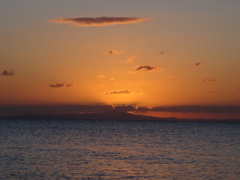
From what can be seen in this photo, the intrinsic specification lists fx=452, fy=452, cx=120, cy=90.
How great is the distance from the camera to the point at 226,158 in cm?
5100

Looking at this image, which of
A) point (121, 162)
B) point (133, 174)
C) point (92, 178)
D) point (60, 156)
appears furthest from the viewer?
point (60, 156)

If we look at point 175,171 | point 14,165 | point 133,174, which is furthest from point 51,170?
point 175,171

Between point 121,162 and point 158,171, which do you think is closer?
point 158,171

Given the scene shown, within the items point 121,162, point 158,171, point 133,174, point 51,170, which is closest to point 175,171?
point 158,171

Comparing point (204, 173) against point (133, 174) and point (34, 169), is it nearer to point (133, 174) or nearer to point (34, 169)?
point (133, 174)

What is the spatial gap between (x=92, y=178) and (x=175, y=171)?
324 inches

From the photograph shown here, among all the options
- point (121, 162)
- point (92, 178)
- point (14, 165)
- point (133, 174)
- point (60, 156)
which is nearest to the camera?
point (92, 178)

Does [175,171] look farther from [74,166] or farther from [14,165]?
[14,165]

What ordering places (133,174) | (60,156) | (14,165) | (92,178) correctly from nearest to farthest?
(92,178), (133,174), (14,165), (60,156)

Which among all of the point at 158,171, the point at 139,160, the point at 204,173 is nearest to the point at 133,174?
the point at 158,171

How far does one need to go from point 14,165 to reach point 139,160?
13205 mm

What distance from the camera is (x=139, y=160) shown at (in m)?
47.2

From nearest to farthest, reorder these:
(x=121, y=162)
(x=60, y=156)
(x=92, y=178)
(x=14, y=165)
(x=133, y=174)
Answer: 1. (x=92, y=178)
2. (x=133, y=174)
3. (x=14, y=165)
4. (x=121, y=162)
5. (x=60, y=156)

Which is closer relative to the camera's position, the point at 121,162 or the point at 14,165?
the point at 14,165
